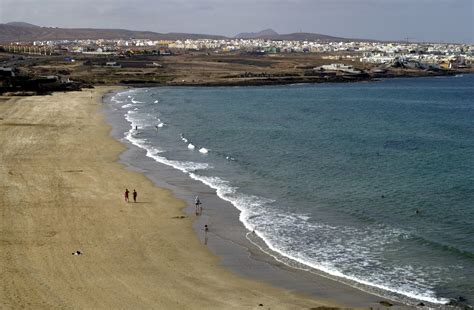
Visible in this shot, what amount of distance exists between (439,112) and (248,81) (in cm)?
3670

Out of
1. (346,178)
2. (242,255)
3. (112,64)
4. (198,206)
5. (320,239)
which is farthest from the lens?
(112,64)

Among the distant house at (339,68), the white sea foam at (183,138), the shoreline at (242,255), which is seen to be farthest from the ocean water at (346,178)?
the distant house at (339,68)

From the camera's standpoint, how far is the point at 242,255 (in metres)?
18.1

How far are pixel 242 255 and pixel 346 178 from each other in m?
→ 10.9

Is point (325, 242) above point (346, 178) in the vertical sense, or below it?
below

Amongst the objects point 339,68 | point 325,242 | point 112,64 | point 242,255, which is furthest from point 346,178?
point 112,64

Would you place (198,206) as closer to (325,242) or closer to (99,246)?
(99,246)

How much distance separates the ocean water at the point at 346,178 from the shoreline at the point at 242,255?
1.48 feet

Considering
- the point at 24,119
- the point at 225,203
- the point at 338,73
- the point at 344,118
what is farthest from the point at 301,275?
the point at 338,73

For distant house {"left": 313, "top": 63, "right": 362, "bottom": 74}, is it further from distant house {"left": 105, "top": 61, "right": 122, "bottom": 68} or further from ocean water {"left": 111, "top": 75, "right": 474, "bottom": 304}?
ocean water {"left": 111, "top": 75, "right": 474, "bottom": 304}

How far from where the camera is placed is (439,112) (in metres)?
58.2

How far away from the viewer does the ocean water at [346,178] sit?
17.5 m

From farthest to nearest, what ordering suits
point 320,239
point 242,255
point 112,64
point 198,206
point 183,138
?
point 112,64
point 183,138
point 198,206
point 320,239
point 242,255

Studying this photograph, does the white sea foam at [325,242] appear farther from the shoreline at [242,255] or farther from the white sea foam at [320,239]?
the shoreline at [242,255]
